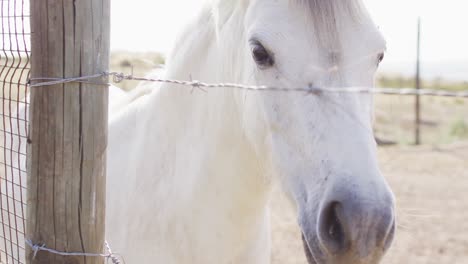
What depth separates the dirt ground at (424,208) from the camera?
207 inches

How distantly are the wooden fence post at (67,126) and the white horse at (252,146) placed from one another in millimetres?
519

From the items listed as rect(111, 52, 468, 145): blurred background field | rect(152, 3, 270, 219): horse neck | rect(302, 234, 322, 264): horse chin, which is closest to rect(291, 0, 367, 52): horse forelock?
rect(152, 3, 270, 219): horse neck

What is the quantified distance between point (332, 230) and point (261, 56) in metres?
0.62

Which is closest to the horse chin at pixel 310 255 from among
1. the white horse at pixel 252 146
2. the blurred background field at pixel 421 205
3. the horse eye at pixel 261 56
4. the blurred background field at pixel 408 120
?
the white horse at pixel 252 146

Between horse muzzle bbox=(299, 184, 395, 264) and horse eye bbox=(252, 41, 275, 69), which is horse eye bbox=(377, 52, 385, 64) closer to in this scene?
horse eye bbox=(252, 41, 275, 69)

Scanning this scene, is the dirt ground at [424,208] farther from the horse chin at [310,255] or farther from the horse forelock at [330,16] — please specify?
the horse forelock at [330,16]

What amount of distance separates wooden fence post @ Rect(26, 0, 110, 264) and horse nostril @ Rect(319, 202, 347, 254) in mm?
699

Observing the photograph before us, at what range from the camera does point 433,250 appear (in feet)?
17.6

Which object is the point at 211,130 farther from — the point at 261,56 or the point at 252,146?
the point at 261,56

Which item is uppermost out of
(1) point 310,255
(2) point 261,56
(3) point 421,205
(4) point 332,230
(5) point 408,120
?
(2) point 261,56

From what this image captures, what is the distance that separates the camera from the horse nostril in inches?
56.7

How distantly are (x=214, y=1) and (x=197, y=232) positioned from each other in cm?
93

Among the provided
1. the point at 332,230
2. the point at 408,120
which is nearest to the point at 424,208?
the point at 332,230

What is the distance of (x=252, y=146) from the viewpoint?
6.47 feet
